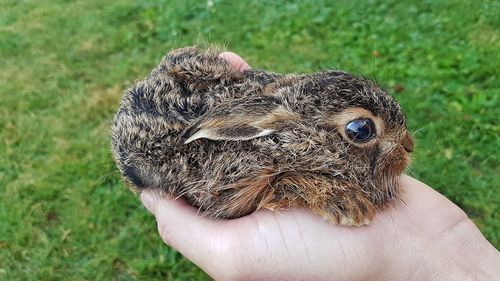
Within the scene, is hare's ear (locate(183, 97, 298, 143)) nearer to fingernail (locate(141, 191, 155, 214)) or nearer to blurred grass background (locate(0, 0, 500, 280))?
A: fingernail (locate(141, 191, 155, 214))

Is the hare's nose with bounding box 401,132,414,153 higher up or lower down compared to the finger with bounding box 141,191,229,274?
higher up

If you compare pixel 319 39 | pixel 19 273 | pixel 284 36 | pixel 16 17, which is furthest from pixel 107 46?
pixel 19 273

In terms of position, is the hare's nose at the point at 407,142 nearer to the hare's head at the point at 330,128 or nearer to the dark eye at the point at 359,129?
the hare's head at the point at 330,128

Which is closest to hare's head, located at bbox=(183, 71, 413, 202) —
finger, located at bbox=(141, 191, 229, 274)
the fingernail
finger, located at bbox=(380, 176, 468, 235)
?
finger, located at bbox=(380, 176, 468, 235)

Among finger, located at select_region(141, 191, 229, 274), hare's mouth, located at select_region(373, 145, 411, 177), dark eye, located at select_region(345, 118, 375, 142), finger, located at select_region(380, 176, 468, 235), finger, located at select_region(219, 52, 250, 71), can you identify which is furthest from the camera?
finger, located at select_region(219, 52, 250, 71)

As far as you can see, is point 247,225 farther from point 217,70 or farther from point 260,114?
point 217,70

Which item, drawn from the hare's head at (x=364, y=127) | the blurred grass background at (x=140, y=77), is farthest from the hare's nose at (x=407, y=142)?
the blurred grass background at (x=140, y=77)

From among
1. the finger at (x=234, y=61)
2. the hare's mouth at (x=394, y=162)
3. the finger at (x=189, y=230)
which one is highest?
the finger at (x=234, y=61)
